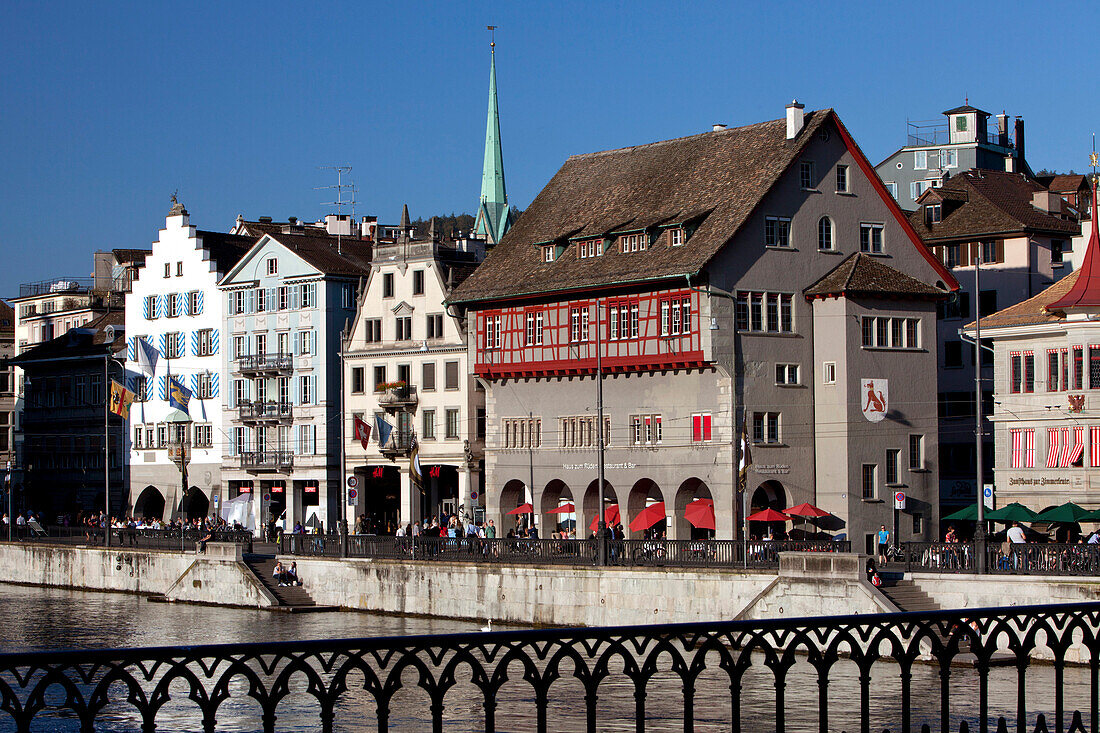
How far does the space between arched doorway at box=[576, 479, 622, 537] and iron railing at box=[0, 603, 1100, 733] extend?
2269 cm

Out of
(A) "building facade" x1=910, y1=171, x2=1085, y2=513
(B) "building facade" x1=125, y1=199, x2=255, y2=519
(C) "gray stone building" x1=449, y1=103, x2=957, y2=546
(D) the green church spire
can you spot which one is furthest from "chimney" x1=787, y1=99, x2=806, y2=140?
(D) the green church spire

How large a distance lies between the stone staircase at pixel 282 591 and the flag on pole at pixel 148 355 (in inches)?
1160

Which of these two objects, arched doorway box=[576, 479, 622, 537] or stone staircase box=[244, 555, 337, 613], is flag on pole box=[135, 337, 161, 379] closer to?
stone staircase box=[244, 555, 337, 613]

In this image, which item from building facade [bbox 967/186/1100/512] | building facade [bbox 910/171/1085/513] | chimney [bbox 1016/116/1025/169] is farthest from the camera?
chimney [bbox 1016/116/1025/169]

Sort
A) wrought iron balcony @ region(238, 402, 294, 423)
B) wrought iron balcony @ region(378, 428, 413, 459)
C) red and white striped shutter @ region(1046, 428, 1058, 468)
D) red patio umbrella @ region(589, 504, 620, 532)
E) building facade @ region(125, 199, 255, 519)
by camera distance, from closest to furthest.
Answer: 1. red and white striped shutter @ region(1046, 428, 1058, 468)
2. red patio umbrella @ region(589, 504, 620, 532)
3. wrought iron balcony @ region(378, 428, 413, 459)
4. wrought iron balcony @ region(238, 402, 294, 423)
5. building facade @ region(125, 199, 255, 519)

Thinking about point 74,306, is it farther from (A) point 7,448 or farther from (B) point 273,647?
(B) point 273,647

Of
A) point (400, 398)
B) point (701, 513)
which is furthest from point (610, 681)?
point (400, 398)

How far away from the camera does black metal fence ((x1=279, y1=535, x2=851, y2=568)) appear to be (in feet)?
169

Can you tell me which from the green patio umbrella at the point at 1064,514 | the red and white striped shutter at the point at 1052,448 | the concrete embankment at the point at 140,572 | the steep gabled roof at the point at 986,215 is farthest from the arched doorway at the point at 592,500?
the steep gabled roof at the point at 986,215

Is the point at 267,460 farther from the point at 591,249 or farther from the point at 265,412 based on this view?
the point at 591,249

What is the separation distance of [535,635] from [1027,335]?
50458 millimetres

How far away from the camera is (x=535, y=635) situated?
13.2 m

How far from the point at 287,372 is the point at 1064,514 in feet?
143

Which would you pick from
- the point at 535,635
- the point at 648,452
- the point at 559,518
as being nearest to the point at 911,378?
the point at 648,452
